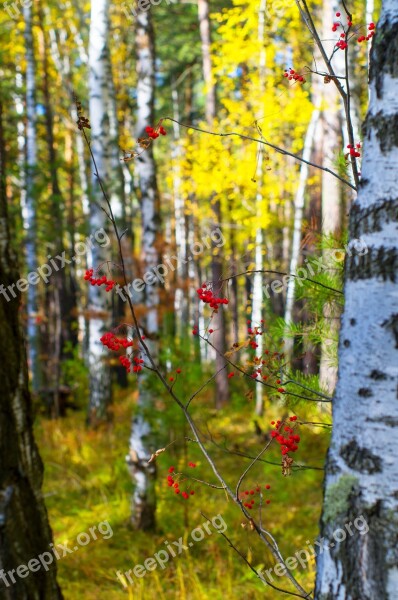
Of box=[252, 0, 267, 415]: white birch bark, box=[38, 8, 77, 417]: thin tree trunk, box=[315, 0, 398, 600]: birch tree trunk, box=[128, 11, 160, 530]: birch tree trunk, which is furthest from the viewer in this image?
box=[38, 8, 77, 417]: thin tree trunk

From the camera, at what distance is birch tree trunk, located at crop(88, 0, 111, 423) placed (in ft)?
22.1

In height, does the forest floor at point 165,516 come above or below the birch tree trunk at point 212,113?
below

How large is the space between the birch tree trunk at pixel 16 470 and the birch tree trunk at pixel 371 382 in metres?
1.38

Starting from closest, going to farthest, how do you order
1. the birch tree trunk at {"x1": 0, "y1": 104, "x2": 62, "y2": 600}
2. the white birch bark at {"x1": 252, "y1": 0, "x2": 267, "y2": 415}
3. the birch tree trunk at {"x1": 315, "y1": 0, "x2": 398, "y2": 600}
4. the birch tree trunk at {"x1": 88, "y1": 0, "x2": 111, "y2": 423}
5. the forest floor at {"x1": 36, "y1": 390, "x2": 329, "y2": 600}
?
the birch tree trunk at {"x1": 315, "y1": 0, "x2": 398, "y2": 600}
the birch tree trunk at {"x1": 0, "y1": 104, "x2": 62, "y2": 600}
the forest floor at {"x1": 36, "y1": 390, "x2": 329, "y2": 600}
the birch tree trunk at {"x1": 88, "y1": 0, "x2": 111, "y2": 423}
the white birch bark at {"x1": 252, "y1": 0, "x2": 267, "y2": 415}

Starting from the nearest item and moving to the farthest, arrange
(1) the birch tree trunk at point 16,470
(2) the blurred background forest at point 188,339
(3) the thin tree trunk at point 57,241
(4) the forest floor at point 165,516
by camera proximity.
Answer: (1) the birch tree trunk at point 16,470 → (2) the blurred background forest at point 188,339 → (4) the forest floor at point 165,516 → (3) the thin tree trunk at point 57,241

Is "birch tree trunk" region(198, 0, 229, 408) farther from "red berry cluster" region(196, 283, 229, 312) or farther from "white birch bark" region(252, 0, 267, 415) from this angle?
"red berry cluster" region(196, 283, 229, 312)

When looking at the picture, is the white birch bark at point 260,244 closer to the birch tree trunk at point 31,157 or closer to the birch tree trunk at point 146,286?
the birch tree trunk at point 146,286

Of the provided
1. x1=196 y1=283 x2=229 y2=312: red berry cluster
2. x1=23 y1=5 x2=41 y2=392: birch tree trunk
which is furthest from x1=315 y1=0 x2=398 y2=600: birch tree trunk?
x1=23 y1=5 x2=41 y2=392: birch tree trunk

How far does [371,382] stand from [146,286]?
457 centimetres

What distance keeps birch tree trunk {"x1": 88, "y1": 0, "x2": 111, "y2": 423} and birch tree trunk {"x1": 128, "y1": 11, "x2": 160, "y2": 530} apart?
97 centimetres

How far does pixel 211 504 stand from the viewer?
5.14 m

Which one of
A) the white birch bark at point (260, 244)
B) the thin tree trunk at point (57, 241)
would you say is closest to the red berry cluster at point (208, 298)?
the white birch bark at point (260, 244)

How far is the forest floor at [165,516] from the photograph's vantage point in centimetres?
375
